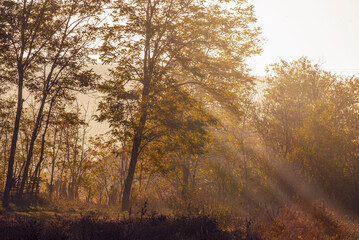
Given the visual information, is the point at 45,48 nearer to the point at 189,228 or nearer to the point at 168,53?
the point at 168,53

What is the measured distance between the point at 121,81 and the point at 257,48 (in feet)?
25.7

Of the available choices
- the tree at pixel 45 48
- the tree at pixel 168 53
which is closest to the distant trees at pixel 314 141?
the tree at pixel 168 53

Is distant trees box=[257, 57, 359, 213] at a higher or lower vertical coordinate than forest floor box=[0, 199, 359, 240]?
higher

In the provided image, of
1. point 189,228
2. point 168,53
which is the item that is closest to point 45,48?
point 168,53

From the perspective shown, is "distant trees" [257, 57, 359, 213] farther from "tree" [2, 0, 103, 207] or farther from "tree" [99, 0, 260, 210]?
"tree" [2, 0, 103, 207]

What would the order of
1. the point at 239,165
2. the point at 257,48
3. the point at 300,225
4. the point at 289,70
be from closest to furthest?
1. the point at 300,225
2. the point at 257,48
3. the point at 239,165
4. the point at 289,70

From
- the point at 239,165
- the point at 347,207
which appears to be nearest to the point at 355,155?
the point at 347,207

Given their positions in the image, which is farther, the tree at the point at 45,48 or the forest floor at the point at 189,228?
the tree at the point at 45,48

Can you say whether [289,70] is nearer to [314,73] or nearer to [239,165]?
[314,73]

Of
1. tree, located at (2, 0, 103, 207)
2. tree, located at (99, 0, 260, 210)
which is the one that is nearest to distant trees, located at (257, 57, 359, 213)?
tree, located at (99, 0, 260, 210)

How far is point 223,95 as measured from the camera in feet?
48.5

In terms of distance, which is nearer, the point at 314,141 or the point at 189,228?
the point at 189,228

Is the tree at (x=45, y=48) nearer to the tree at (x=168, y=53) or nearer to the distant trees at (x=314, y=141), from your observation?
the tree at (x=168, y=53)

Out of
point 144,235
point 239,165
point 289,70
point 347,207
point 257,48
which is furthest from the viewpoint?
point 289,70
